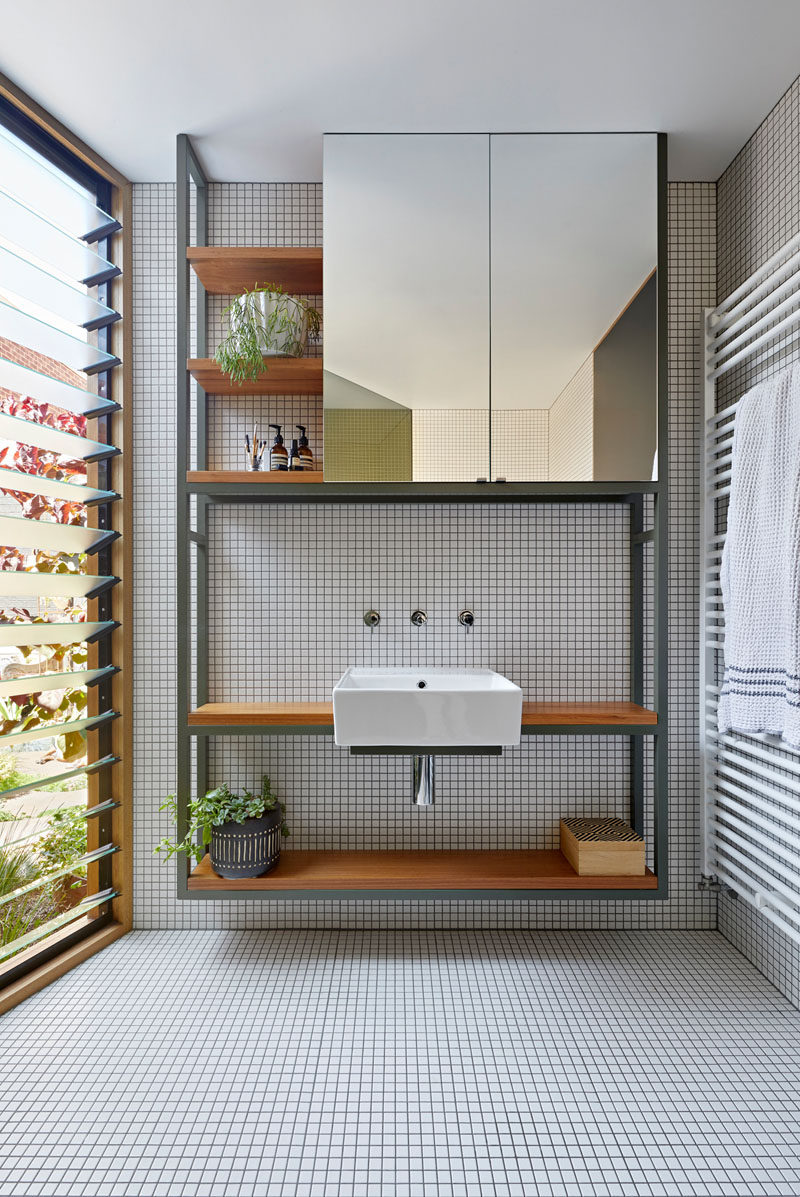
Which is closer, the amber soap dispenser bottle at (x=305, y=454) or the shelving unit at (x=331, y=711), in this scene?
the shelving unit at (x=331, y=711)

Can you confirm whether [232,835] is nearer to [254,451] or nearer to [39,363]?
[254,451]

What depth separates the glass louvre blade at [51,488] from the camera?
185cm

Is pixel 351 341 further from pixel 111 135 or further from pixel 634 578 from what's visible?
pixel 634 578

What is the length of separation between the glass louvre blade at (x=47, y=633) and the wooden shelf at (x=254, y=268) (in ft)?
3.79

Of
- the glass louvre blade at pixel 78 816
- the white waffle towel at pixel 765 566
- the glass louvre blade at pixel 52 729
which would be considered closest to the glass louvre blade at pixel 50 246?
the glass louvre blade at pixel 52 729

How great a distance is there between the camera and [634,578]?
93.2 inches

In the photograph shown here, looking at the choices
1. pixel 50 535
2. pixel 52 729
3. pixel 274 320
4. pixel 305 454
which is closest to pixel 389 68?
pixel 274 320

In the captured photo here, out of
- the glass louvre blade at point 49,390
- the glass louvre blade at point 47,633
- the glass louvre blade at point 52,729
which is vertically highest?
the glass louvre blade at point 49,390

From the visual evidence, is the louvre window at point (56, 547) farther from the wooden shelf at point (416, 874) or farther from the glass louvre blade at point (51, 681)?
the wooden shelf at point (416, 874)

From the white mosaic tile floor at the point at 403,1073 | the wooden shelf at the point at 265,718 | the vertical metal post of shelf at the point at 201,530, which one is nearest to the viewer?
the white mosaic tile floor at the point at 403,1073

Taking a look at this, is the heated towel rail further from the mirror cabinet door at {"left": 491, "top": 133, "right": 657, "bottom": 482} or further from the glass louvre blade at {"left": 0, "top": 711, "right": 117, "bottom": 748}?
the glass louvre blade at {"left": 0, "top": 711, "right": 117, "bottom": 748}

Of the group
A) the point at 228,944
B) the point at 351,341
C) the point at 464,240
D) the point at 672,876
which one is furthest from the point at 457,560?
the point at 228,944

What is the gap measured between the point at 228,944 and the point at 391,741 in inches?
38.0

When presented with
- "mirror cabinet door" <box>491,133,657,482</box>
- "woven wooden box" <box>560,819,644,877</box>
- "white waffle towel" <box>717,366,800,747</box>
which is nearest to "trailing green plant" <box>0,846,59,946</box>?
"woven wooden box" <box>560,819,644,877</box>
